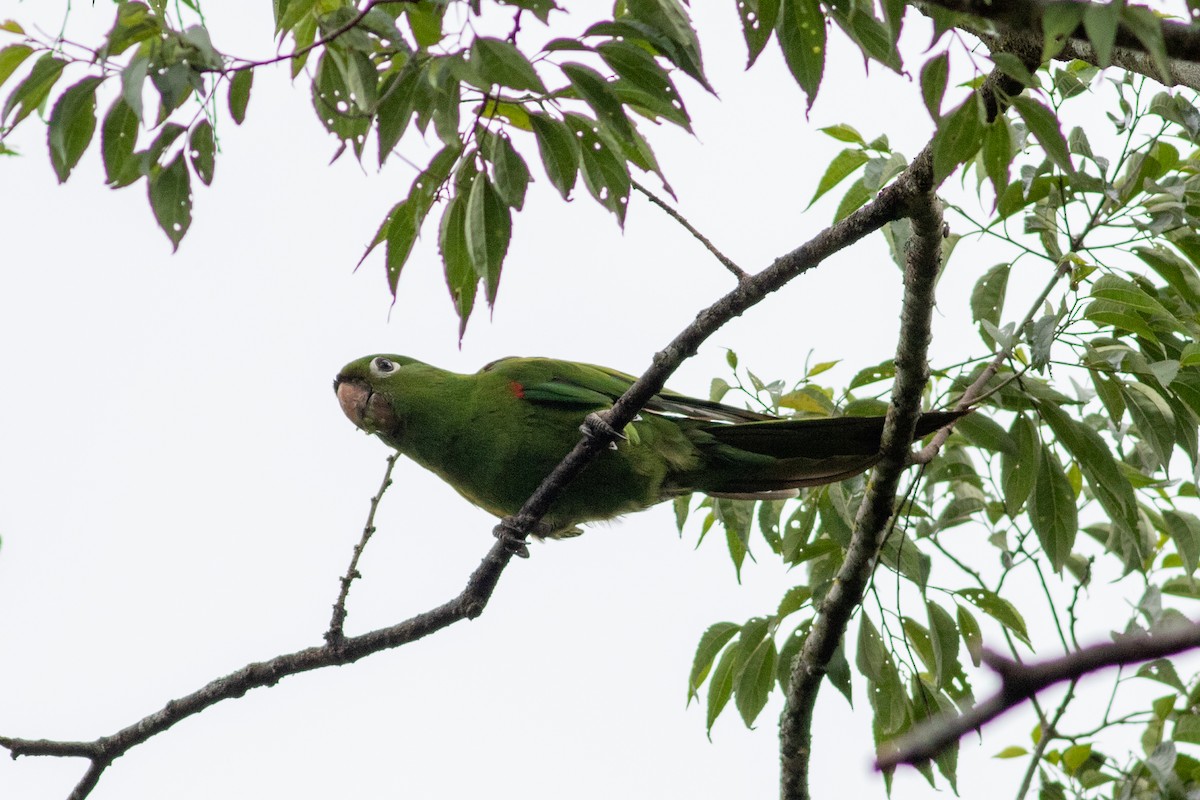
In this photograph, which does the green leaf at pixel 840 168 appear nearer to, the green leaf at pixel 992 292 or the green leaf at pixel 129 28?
the green leaf at pixel 992 292

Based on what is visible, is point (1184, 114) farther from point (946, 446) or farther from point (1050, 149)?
point (946, 446)

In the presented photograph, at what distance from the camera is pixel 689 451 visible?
155 inches

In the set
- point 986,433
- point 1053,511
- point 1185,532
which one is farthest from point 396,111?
point 1185,532

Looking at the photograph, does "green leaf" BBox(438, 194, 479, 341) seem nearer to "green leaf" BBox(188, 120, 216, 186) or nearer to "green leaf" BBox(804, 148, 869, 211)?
"green leaf" BBox(188, 120, 216, 186)

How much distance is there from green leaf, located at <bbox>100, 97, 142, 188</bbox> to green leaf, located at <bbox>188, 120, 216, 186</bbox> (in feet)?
0.35

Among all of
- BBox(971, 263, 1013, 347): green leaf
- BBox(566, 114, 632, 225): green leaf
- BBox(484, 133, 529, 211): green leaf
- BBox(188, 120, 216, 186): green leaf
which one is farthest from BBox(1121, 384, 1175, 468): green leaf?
BBox(188, 120, 216, 186): green leaf

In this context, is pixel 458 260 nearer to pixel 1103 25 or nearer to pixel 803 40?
pixel 803 40

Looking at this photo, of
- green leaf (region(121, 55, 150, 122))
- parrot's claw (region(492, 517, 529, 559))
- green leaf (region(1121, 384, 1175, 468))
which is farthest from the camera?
parrot's claw (region(492, 517, 529, 559))

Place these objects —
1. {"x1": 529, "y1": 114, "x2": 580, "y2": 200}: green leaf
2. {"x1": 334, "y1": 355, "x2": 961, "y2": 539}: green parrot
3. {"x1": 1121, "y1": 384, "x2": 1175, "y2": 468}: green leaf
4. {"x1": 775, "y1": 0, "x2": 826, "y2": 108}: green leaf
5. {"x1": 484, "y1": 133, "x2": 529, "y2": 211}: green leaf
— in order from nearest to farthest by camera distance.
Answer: {"x1": 775, "y1": 0, "x2": 826, "y2": 108}: green leaf < {"x1": 529, "y1": 114, "x2": 580, "y2": 200}: green leaf < {"x1": 484, "y1": 133, "x2": 529, "y2": 211}: green leaf < {"x1": 1121, "y1": 384, "x2": 1175, "y2": 468}: green leaf < {"x1": 334, "y1": 355, "x2": 961, "y2": 539}: green parrot

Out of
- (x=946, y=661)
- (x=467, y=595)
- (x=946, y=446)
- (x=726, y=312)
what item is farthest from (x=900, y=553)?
(x=467, y=595)

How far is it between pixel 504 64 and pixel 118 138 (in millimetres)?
802

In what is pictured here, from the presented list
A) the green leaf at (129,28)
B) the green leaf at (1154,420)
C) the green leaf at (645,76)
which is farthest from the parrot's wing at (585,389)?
the green leaf at (129,28)

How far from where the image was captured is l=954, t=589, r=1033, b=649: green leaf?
10.8ft

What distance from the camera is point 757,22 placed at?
2.05 meters
